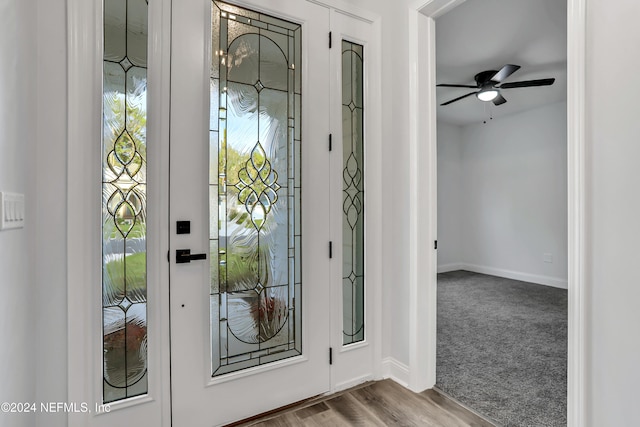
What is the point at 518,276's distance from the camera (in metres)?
5.31

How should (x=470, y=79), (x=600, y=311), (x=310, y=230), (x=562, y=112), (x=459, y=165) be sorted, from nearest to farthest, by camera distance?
(x=600, y=311)
(x=310, y=230)
(x=470, y=79)
(x=562, y=112)
(x=459, y=165)

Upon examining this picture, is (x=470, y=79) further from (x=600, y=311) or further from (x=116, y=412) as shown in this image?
(x=116, y=412)

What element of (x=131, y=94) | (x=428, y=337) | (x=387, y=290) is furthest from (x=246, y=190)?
(x=428, y=337)

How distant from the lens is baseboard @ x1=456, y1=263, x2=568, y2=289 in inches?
190

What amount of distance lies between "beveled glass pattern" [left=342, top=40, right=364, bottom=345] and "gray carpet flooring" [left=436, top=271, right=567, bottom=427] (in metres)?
0.76

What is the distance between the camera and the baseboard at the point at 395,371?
84.0 inches

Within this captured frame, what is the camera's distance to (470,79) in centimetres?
408

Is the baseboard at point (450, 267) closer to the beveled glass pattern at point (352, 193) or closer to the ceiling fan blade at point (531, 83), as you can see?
the ceiling fan blade at point (531, 83)

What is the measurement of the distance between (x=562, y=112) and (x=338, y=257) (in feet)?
15.5

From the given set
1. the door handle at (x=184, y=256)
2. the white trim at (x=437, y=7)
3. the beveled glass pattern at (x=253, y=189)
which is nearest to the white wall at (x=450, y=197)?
the white trim at (x=437, y=7)

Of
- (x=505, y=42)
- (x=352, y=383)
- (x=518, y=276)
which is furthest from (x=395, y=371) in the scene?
(x=518, y=276)

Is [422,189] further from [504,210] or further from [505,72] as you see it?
[504,210]

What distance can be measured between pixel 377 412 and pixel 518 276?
15.1ft

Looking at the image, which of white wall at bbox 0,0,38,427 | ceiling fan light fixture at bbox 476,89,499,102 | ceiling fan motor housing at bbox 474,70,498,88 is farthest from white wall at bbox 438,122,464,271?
white wall at bbox 0,0,38,427
